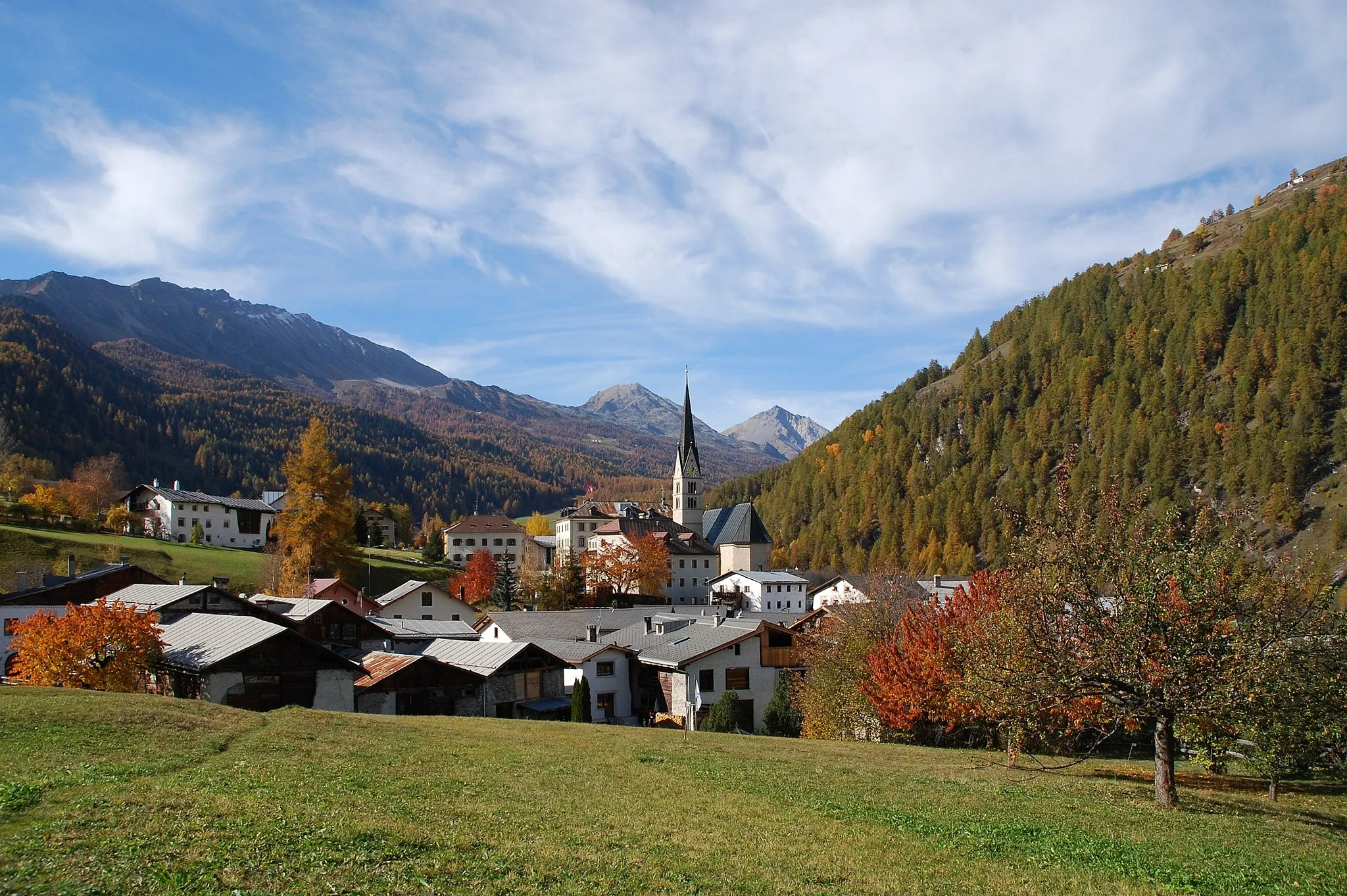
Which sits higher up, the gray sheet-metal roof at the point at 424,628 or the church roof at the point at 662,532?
the church roof at the point at 662,532

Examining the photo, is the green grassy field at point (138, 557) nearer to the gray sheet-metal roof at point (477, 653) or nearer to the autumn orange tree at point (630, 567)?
the autumn orange tree at point (630, 567)

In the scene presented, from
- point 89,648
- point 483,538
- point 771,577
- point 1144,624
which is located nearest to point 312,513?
point 89,648

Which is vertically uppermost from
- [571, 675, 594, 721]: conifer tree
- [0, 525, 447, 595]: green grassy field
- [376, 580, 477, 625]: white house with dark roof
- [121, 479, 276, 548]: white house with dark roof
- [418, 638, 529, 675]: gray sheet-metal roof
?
[121, 479, 276, 548]: white house with dark roof

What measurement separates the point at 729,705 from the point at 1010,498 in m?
116

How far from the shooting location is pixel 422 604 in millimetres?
69625

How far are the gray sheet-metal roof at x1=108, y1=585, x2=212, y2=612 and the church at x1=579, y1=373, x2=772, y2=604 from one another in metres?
61.4

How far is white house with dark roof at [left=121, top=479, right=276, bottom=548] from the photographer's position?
316 feet

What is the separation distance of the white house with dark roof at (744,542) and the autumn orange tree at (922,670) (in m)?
85.9

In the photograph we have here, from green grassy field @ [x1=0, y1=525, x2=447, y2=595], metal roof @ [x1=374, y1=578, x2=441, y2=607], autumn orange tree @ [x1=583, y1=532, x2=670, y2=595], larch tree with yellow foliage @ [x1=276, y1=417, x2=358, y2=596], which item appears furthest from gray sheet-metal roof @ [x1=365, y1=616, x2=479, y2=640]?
autumn orange tree @ [x1=583, y1=532, x2=670, y2=595]

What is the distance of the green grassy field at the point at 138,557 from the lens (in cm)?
6638

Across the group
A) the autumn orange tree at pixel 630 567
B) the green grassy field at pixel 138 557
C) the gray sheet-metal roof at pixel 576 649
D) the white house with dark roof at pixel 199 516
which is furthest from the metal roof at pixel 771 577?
the white house with dark roof at pixel 199 516

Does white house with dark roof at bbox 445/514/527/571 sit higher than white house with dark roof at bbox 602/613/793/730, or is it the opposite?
white house with dark roof at bbox 445/514/527/571

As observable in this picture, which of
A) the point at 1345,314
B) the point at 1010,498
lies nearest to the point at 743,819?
the point at 1010,498

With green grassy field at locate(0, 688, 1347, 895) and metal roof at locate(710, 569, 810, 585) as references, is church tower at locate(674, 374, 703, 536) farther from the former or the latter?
green grassy field at locate(0, 688, 1347, 895)
